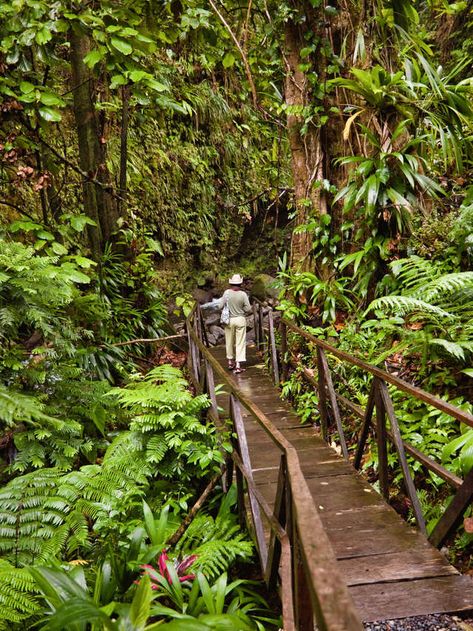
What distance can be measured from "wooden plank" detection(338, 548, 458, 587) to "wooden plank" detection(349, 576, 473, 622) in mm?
41

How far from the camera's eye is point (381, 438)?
321cm

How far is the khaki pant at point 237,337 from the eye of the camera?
23.2 feet

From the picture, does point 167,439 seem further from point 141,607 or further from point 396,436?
point 396,436

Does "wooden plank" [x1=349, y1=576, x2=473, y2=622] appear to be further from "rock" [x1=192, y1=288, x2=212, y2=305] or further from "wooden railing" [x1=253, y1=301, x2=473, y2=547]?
"rock" [x1=192, y1=288, x2=212, y2=305]

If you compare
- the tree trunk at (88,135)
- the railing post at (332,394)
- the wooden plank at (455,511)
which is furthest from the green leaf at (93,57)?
the wooden plank at (455,511)

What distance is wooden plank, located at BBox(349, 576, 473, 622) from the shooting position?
2227mm

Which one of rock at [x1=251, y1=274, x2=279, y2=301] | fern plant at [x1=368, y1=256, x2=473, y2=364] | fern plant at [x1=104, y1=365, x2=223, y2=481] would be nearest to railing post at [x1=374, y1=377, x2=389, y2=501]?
fern plant at [x1=368, y1=256, x2=473, y2=364]

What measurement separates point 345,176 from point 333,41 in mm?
1818

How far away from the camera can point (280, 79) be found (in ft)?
24.8

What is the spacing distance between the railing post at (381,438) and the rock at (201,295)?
8917 mm

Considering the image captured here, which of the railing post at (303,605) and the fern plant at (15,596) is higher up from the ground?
the railing post at (303,605)

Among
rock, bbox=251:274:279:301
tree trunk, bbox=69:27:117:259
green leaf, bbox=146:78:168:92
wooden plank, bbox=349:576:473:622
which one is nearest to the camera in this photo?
wooden plank, bbox=349:576:473:622

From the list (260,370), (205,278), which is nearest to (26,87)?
(260,370)

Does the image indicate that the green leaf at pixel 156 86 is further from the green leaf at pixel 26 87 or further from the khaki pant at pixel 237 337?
the khaki pant at pixel 237 337
